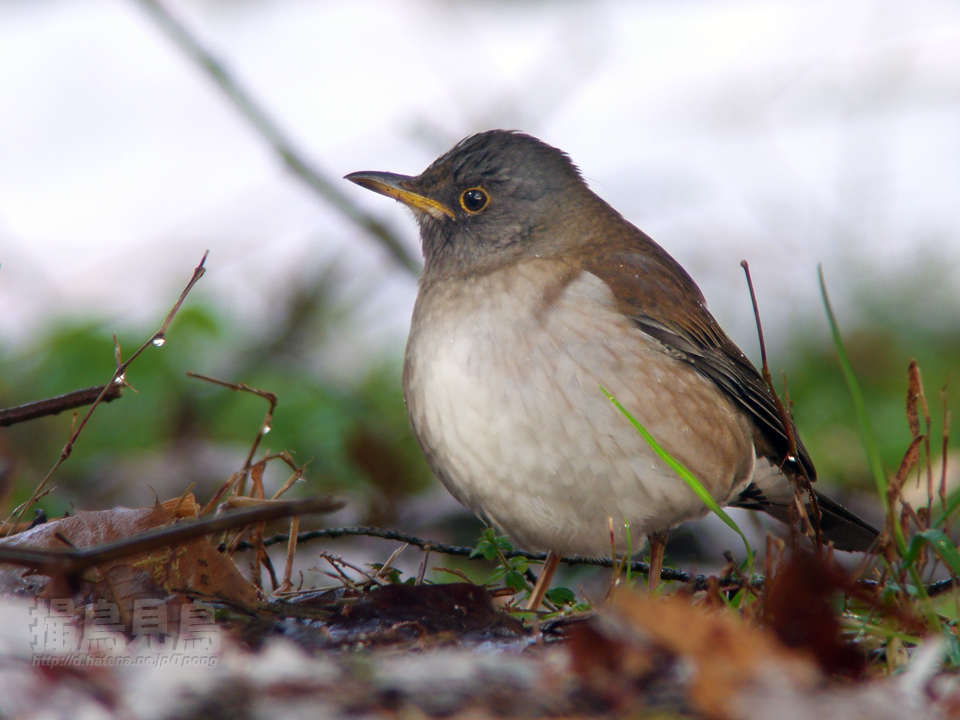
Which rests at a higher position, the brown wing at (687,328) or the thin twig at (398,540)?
the brown wing at (687,328)

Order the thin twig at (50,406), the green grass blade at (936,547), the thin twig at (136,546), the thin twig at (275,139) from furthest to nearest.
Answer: the thin twig at (275,139) < the thin twig at (50,406) < the green grass blade at (936,547) < the thin twig at (136,546)

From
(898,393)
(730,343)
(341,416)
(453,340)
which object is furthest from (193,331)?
(898,393)

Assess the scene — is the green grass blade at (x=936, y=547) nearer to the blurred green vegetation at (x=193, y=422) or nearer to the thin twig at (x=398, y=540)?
the thin twig at (x=398, y=540)

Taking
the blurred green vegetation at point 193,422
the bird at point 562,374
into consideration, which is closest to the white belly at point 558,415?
the bird at point 562,374

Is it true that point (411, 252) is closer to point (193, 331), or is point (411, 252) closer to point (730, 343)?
point (193, 331)

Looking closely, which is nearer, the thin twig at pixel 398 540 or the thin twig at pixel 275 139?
the thin twig at pixel 398 540

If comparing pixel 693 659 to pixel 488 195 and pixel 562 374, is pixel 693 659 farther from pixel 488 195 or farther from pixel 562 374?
pixel 488 195

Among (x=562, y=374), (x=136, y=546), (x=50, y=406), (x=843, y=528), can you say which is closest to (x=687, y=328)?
(x=562, y=374)
